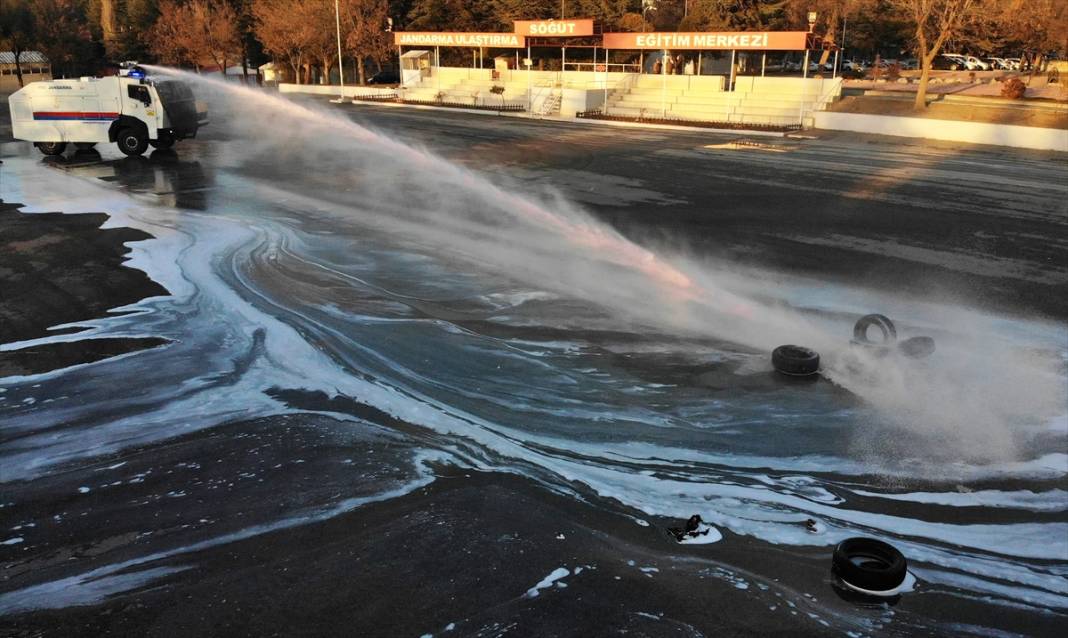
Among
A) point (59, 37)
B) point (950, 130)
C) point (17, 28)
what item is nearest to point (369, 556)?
point (950, 130)

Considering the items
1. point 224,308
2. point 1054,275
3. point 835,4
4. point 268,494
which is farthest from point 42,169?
point 835,4

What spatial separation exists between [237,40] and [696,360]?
8123cm

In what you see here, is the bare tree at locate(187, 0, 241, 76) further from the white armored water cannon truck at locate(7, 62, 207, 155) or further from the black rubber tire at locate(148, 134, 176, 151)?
the white armored water cannon truck at locate(7, 62, 207, 155)

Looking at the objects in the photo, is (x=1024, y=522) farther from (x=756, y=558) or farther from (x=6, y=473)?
(x=6, y=473)

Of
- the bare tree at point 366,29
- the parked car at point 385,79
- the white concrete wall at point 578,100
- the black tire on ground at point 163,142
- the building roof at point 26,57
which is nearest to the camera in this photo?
the black tire on ground at point 163,142

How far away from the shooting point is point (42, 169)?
2291cm

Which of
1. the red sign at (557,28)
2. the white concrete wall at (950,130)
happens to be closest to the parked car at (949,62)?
the red sign at (557,28)

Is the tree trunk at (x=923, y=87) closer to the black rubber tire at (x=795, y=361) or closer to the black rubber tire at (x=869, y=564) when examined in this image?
the black rubber tire at (x=795, y=361)

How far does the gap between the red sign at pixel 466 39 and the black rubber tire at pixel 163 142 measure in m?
26.6

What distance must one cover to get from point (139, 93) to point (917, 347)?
24060 mm

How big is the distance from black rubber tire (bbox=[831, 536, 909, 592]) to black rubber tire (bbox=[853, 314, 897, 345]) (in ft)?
14.8

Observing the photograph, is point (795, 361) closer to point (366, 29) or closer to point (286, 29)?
point (366, 29)

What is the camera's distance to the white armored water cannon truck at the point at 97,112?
79.9 feet

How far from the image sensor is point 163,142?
25781 millimetres
